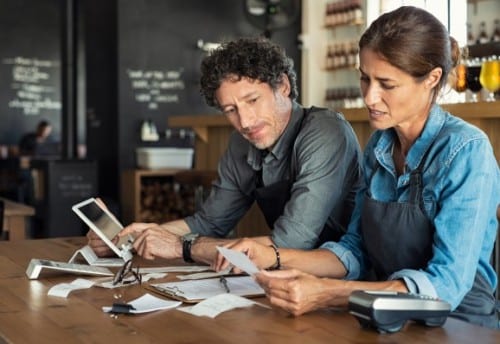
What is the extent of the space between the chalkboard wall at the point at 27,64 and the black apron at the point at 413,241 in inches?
392

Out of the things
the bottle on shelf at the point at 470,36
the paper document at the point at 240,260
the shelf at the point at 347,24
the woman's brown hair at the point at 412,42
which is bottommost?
the paper document at the point at 240,260

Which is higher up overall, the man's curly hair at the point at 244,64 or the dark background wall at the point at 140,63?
the dark background wall at the point at 140,63

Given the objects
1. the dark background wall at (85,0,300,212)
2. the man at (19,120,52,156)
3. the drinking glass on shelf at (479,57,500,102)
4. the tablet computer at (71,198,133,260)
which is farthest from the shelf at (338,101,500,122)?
the man at (19,120,52,156)

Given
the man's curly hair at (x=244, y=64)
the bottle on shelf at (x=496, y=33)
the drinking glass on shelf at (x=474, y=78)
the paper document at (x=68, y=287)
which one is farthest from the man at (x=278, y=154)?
the bottle on shelf at (x=496, y=33)

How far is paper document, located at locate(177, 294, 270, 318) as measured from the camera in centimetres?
165

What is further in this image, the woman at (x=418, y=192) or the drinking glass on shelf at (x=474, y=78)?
→ the drinking glass on shelf at (x=474, y=78)

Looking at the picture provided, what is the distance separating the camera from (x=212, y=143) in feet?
17.7

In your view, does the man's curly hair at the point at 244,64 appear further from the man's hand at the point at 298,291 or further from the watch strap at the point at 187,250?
the man's hand at the point at 298,291

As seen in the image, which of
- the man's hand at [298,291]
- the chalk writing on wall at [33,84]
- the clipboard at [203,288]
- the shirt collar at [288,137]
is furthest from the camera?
the chalk writing on wall at [33,84]

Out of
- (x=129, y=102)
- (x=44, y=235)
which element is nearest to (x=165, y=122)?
(x=129, y=102)

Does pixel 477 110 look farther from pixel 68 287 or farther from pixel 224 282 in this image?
pixel 68 287

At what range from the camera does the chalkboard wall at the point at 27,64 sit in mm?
11016

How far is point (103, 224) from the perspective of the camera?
237 cm

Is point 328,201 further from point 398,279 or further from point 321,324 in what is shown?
point 321,324
